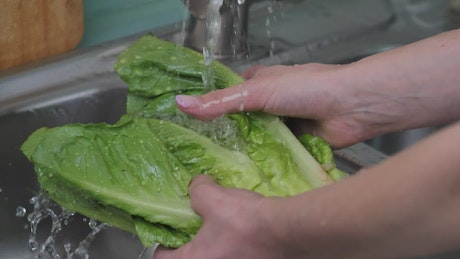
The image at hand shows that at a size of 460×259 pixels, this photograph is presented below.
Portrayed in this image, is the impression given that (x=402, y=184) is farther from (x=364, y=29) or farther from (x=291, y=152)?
(x=364, y=29)

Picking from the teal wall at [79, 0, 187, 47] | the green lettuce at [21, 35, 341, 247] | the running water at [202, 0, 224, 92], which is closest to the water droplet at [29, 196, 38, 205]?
the green lettuce at [21, 35, 341, 247]

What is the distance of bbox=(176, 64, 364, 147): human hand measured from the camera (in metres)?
0.94

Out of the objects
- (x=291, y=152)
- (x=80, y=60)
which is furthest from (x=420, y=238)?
(x=80, y=60)

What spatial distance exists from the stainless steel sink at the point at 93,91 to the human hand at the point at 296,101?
13cm

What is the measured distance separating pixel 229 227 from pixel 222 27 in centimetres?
57

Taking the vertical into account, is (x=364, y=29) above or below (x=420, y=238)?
below

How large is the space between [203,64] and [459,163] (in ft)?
1.58

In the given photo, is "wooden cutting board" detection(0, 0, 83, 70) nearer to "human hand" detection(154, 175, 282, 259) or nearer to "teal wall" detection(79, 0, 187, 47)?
"teal wall" detection(79, 0, 187, 47)

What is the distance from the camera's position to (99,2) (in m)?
1.57

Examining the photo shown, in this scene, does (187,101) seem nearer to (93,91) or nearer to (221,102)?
(221,102)

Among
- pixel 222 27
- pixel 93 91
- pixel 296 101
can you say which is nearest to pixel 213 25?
pixel 222 27

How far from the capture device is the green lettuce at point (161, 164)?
0.88 metres

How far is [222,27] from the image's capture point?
129cm

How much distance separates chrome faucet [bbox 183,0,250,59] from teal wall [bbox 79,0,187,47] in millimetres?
260
